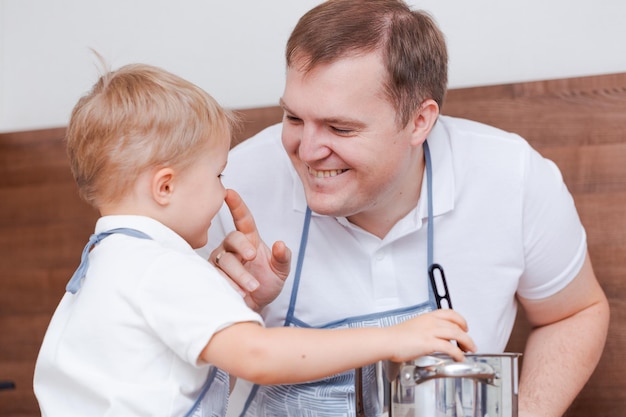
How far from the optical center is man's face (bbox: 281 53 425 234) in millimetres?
1200

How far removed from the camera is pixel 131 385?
0.92 m

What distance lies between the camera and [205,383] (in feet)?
3.26

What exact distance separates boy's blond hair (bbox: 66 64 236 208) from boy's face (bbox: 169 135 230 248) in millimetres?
14

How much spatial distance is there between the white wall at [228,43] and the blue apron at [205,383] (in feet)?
2.48

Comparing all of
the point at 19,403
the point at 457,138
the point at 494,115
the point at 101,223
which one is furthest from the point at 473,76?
the point at 19,403

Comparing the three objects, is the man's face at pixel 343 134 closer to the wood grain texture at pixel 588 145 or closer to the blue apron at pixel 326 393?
the blue apron at pixel 326 393

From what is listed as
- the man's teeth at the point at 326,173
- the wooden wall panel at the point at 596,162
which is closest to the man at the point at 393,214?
the man's teeth at the point at 326,173

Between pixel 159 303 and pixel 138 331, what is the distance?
5 centimetres

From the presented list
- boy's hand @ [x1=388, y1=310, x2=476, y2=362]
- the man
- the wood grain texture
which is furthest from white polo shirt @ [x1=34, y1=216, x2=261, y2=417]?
the wood grain texture

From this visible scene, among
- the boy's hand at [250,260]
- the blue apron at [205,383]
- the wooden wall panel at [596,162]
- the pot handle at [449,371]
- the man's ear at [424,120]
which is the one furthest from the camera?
the wooden wall panel at [596,162]

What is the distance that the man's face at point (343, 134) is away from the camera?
120 centimetres

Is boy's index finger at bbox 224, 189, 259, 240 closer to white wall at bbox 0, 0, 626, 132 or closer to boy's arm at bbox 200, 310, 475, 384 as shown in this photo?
boy's arm at bbox 200, 310, 475, 384

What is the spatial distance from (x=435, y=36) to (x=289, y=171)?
0.98ft

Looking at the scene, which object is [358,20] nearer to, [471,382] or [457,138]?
[457,138]
